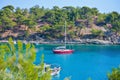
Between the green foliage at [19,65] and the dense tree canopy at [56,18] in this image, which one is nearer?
the green foliage at [19,65]

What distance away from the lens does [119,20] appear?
5700 centimetres

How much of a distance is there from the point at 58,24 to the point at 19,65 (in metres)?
51.1

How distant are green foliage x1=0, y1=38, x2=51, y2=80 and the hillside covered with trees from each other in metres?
49.5

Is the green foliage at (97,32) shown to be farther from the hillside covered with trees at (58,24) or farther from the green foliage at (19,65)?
the green foliage at (19,65)

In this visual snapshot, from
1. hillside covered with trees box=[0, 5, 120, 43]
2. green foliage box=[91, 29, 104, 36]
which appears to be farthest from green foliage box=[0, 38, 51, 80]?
green foliage box=[91, 29, 104, 36]

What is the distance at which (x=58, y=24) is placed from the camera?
185 ft

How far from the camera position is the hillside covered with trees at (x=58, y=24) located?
5675cm

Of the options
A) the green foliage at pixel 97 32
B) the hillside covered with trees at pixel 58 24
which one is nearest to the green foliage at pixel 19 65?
the hillside covered with trees at pixel 58 24

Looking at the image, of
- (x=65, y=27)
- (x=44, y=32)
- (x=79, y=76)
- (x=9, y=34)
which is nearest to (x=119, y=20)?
(x=65, y=27)

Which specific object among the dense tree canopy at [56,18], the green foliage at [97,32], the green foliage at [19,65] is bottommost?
the green foliage at [97,32]

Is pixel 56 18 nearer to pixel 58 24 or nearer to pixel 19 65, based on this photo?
pixel 58 24

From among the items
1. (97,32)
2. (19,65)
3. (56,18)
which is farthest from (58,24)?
(19,65)

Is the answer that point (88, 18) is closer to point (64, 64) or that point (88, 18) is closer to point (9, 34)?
point (9, 34)

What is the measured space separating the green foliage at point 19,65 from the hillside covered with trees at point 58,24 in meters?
49.5
